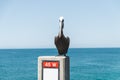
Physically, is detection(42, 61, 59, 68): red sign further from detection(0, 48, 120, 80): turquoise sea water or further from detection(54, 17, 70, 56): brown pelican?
detection(0, 48, 120, 80): turquoise sea water

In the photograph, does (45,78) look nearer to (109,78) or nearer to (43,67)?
(43,67)

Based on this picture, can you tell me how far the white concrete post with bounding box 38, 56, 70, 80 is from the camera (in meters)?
9.91

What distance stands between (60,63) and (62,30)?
105cm

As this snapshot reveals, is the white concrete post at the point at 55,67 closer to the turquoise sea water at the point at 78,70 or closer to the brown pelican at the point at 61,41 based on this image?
the brown pelican at the point at 61,41

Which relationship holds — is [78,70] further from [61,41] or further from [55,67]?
[55,67]

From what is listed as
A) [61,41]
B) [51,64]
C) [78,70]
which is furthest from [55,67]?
[78,70]

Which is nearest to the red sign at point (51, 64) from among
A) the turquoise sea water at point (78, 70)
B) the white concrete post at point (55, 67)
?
the white concrete post at point (55, 67)

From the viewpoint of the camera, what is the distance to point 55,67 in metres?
9.92

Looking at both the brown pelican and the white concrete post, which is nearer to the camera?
the white concrete post

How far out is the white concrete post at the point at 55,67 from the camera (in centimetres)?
991

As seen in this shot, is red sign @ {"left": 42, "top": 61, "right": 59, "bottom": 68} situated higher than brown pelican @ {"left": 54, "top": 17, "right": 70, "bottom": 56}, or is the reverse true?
brown pelican @ {"left": 54, "top": 17, "right": 70, "bottom": 56}

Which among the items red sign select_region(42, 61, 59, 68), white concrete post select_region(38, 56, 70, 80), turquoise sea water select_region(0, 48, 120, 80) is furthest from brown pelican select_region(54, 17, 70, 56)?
turquoise sea water select_region(0, 48, 120, 80)

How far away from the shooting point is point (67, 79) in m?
10.1

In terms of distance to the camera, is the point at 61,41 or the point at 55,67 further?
the point at 61,41
